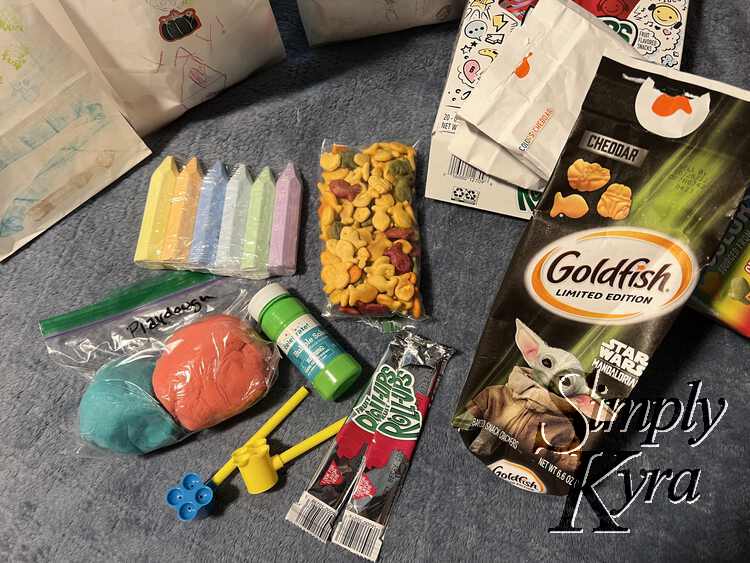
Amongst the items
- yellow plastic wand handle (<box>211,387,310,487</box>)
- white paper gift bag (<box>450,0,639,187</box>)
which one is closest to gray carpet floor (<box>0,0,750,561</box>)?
yellow plastic wand handle (<box>211,387,310,487</box>)

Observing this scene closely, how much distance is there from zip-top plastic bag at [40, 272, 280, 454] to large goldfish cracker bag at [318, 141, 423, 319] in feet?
0.38

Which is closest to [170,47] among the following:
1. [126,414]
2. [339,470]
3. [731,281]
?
[126,414]

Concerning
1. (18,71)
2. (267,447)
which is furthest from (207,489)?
(18,71)

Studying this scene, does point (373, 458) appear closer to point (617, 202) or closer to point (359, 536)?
point (359, 536)

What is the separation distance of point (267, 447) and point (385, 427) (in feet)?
0.44

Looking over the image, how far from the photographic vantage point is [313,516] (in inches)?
25.3

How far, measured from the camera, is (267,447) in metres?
0.64

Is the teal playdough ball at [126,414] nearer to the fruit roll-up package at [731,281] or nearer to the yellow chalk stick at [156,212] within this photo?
the yellow chalk stick at [156,212]

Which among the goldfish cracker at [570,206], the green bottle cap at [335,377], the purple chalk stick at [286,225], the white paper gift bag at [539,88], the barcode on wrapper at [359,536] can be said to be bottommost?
the barcode on wrapper at [359,536]

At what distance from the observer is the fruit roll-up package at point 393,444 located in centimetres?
64

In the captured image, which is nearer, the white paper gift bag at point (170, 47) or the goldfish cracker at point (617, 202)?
the goldfish cracker at point (617, 202)

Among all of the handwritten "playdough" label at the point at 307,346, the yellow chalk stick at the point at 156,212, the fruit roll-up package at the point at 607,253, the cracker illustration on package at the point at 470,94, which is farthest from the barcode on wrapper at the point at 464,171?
the yellow chalk stick at the point at 156,212

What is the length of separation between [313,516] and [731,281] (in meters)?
0.53

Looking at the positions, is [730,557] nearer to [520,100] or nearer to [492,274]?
[492,274]
